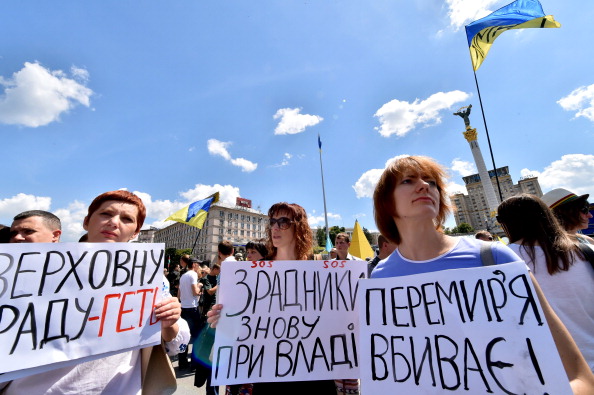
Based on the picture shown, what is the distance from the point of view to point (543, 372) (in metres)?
0.98

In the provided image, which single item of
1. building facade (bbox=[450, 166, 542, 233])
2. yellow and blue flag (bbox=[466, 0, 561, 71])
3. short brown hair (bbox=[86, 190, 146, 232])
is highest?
building facade (bbox=[450, 166, 542, 233])

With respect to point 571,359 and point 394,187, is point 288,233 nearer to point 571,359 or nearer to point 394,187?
point 394,187

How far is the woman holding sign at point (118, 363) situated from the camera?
1224mm

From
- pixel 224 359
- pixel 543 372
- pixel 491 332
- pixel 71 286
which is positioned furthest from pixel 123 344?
pixel 543 372

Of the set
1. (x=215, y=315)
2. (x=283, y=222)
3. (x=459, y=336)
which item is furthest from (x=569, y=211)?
(x=215, y=315)

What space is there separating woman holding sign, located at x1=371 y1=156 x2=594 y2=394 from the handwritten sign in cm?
10

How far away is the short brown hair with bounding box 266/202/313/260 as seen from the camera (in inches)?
99.2

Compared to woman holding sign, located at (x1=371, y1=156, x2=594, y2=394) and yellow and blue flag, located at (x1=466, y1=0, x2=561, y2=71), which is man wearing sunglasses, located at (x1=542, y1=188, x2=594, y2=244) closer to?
woman holding sign, located at (x1=371, y1=156, x2=594, y2=394)

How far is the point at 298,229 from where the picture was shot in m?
2.57

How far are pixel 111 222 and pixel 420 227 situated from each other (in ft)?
6.27

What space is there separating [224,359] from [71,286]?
967 mm

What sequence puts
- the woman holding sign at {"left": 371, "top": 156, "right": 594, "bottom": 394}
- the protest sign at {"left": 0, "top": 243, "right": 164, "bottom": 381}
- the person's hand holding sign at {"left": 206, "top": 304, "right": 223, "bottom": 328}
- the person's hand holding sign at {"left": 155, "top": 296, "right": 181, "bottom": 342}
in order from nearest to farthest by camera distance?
the protest sign at {"left": 0, "top": 243, "right": 164, "bottom": 381} → the woman holding sign at {"left": 371, "top": 156, "right": 594, "bottom": 394} → the person's hand holding sign at {"left": 155, "top": 296, "right": 181, "bottom": 342} → the person's hand holding sign at {"left": 206, "top": 304, "right": 223, "bottom": 328}

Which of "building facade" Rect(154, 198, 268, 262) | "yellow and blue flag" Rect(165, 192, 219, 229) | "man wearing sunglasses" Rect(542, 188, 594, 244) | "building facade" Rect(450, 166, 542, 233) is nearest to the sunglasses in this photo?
"man wearing sunglasses" Rect(542, 188, 594, 244)

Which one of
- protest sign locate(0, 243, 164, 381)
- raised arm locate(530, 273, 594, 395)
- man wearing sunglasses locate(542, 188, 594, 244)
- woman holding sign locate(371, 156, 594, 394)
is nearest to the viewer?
raised arm locate(530, 273, 594, 395)
